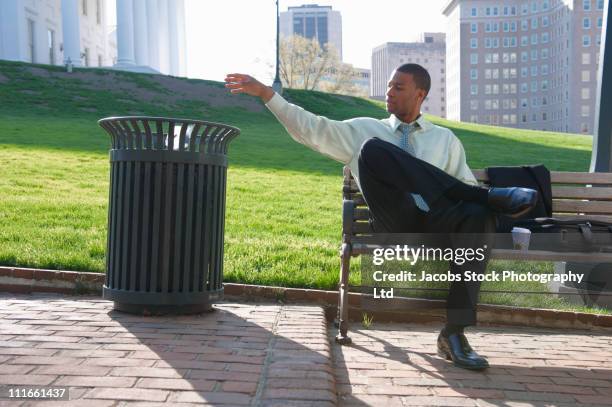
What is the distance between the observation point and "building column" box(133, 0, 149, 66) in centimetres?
5053

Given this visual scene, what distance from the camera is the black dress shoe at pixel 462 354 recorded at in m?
3.63

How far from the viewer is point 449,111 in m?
144

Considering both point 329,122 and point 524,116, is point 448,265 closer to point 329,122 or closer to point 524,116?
point 329,122

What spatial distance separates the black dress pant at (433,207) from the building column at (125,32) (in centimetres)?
4596

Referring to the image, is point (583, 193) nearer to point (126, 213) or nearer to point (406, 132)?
point (406, 132)

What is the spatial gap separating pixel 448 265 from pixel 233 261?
7.86ft

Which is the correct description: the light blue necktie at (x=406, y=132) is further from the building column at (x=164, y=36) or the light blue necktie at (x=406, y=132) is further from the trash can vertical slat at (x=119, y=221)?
the building column at (x=164, y=36)

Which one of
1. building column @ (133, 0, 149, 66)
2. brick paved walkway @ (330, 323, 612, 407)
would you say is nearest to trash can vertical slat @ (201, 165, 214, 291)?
brick paved walkway @ (330, 323, 612, 407)

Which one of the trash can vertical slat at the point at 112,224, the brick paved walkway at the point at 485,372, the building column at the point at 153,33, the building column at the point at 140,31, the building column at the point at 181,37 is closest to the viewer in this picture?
the brick paved walkway at the point at 485,372

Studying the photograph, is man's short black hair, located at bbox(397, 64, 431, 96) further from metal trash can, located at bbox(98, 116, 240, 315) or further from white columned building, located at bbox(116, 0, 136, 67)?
white columned building, located at bbox(116, 0, 136, 67)

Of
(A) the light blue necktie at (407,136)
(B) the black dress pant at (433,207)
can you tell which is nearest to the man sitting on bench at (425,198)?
(B) the black dress pant at (433,207)

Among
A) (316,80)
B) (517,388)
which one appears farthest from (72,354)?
(316,80)

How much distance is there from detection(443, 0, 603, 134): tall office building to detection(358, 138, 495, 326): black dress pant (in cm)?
12049

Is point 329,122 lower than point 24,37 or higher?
lower
